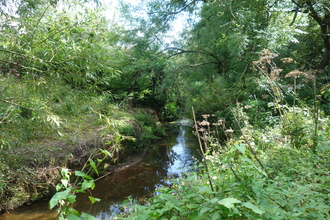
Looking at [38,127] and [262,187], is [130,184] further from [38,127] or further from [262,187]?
[262,187]

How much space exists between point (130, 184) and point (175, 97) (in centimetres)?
536

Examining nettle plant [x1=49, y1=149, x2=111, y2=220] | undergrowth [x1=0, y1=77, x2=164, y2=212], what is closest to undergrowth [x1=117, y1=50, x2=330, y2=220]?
nettle plant [x1=49, y1=149, x2=111, y2=220]

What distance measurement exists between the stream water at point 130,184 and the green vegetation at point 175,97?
0.37m

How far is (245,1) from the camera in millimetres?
5227

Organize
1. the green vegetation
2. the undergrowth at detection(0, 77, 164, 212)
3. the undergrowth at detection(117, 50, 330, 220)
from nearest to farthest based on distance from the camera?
the undergrowth at detection(117, 50, 330, 220), the green vegetation, the undergrowth at detection(0, 77, 164, 212)

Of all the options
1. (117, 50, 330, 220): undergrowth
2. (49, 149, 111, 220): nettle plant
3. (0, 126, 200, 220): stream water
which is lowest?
(0, 126, 200, 220): stream water

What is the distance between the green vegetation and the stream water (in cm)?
37

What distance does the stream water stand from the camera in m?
3.93

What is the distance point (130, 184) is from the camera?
5371 mm

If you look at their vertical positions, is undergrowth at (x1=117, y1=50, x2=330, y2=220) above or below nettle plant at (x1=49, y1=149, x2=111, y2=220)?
below

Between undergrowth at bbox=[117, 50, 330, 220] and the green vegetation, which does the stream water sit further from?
undergrowth at bbox=[117, 50, 330, 220]

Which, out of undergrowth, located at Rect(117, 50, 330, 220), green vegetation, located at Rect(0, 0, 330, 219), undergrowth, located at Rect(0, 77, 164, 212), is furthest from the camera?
undergrowth, located at Rect(0, 77, 164, 212)

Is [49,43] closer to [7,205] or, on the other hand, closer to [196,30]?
[7,205]

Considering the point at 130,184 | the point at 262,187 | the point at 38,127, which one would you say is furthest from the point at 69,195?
the point at 130,184
